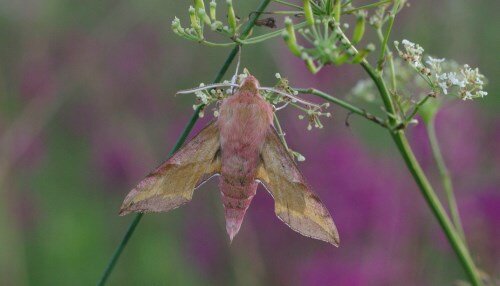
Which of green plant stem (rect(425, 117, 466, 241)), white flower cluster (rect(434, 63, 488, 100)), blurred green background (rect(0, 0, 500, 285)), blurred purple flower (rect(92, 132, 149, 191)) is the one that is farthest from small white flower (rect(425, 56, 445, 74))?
blurred purple flower (rect(92, 132, 149, 191))

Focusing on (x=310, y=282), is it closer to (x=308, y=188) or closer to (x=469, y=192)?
(x=469, y=192)

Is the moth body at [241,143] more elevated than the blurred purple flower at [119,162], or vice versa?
the moth body at [241,143]

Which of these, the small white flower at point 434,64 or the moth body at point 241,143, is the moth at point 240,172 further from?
the small white flower at point 434,64

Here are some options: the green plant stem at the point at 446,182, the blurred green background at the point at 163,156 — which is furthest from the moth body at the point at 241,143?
the blurred green background at the point at 163,156

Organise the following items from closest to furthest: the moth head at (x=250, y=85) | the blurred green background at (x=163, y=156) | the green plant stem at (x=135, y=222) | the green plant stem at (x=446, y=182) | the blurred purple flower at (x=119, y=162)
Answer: the green plant stem at (x=135, y=222) → the moth head at (x=250, y=85) → the green plant stem at (x=446, y=182) → the blurred green background at (x=163, y=156) → the blurred purple flower at (x=119, y=162)

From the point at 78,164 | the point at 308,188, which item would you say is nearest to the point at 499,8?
the point at 78,164

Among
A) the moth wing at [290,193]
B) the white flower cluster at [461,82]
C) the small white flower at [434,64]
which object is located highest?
the small white flower at [434,64]

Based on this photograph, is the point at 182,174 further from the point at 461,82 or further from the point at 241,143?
the point at 461,82
